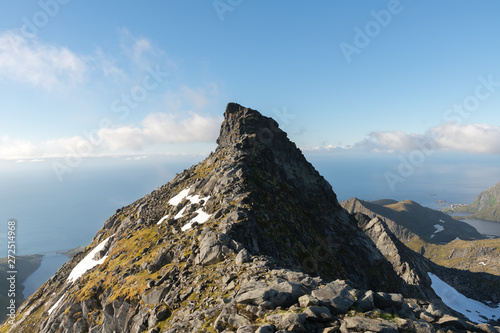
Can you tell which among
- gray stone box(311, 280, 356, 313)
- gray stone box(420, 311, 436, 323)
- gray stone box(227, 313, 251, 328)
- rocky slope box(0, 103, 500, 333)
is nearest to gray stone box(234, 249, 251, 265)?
rocky slope box(0, 103, 500, 333)

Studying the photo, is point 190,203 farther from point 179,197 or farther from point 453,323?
point 453,323

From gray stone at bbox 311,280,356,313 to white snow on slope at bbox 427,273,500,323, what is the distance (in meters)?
129

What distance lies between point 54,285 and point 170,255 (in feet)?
175

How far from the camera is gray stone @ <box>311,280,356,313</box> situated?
15016mm

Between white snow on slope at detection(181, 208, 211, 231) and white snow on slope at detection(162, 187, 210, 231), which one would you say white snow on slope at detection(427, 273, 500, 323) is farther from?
white snow on slope at detection(181, 208, 211, 231)

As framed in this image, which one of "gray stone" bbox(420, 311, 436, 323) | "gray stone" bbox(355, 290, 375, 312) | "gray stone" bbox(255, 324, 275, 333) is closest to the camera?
"gray stone" bbox(255, 324, 275, 333)

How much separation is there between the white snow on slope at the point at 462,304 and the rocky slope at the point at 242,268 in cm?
4078

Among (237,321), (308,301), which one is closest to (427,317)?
(308,301)

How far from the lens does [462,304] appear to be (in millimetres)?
112000

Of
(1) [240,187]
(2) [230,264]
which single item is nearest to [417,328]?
(2) [230,264]

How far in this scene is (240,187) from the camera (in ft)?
152

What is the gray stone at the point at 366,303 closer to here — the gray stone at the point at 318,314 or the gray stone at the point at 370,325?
the gray stone at the point at 370,325

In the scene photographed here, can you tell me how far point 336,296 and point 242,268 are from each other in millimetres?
10802

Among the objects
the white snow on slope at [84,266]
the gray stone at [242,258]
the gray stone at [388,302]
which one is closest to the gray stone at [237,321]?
the gray stone at [388,302]
